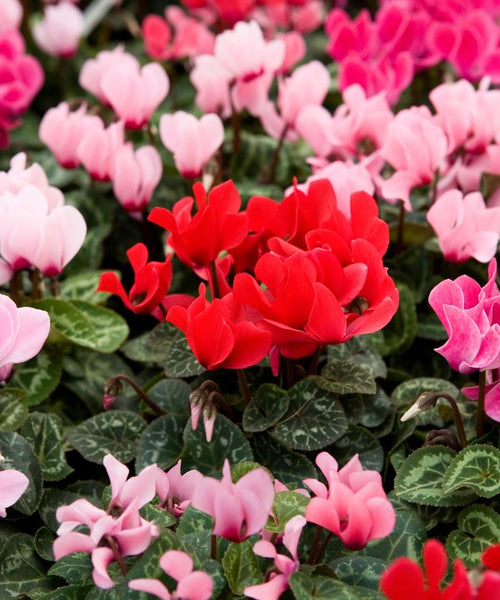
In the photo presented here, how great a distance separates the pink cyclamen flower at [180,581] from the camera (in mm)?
788

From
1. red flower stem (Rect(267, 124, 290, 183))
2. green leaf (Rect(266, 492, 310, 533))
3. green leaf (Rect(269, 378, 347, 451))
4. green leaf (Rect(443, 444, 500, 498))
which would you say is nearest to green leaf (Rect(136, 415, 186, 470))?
green leaf (Rect(269, 378, 347, 451))

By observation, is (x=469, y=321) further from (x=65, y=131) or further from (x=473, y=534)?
(x=65, y=131)

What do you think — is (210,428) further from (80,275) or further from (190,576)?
(80,275)

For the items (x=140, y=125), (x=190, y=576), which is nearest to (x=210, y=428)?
(x=190, y=576)

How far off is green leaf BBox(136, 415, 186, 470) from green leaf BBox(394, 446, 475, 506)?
28 cm

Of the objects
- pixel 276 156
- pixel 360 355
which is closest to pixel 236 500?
pixel 360 355

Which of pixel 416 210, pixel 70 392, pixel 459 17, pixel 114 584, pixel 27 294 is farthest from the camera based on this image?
pixel 459 17

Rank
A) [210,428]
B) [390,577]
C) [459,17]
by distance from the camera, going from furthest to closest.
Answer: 1. [459,17]
2. [210,428]
3. [390,577]

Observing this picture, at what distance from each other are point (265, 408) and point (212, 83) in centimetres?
71

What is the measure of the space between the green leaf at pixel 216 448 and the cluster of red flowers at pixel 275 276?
4.0 inches

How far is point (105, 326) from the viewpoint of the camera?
142cm

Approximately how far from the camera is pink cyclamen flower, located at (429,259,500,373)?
1.00 metres

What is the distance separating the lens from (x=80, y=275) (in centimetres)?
158

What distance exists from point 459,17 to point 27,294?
1048 millimetres
